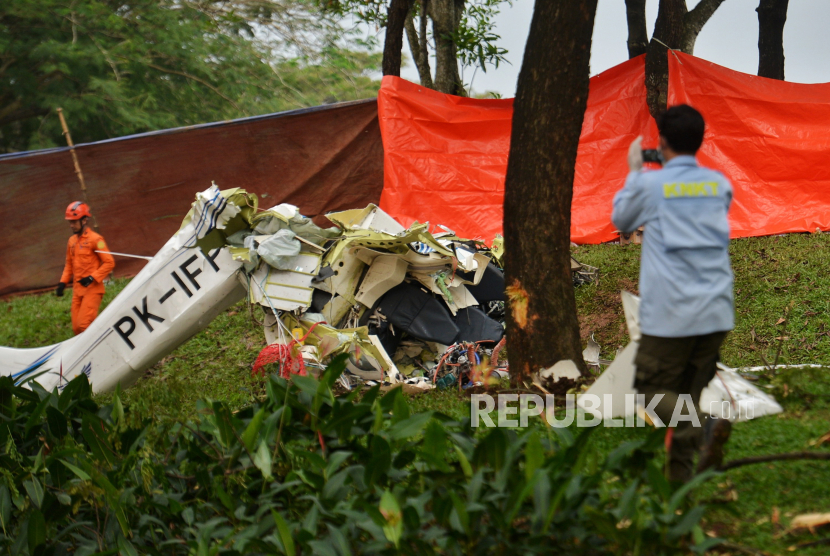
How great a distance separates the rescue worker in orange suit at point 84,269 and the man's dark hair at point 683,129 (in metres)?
6.60

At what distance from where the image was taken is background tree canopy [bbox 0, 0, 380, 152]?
1444 cm

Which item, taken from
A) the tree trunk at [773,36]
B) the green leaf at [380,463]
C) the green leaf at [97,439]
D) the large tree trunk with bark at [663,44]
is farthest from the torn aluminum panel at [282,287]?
the tree trunk at [773,36]

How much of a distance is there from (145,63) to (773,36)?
1159cm

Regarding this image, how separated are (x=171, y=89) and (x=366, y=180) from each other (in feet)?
26.7

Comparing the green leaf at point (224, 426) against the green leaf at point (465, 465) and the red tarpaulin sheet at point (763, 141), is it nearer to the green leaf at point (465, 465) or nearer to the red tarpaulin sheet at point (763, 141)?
the green leaf at point (465, 465)

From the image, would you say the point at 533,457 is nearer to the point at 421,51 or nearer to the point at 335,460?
the point at 335,460

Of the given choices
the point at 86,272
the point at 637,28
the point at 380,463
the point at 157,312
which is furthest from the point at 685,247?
the point at 637,28

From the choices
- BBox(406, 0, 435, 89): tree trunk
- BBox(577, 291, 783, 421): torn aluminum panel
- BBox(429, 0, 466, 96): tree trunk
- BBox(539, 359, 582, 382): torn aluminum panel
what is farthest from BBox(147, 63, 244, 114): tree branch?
BBox(577, 291, 783, 421): torn aluminum panel

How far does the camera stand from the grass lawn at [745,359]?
8.89ft

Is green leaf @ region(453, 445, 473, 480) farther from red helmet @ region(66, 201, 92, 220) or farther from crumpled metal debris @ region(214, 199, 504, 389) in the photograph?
red helmet @ region(66, 201, 92, 220)

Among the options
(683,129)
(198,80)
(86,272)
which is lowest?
(86,272)

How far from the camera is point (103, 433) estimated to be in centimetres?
343

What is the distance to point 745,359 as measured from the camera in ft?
18.1

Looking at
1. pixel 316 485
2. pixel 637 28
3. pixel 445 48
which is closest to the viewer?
pixel 316 485
